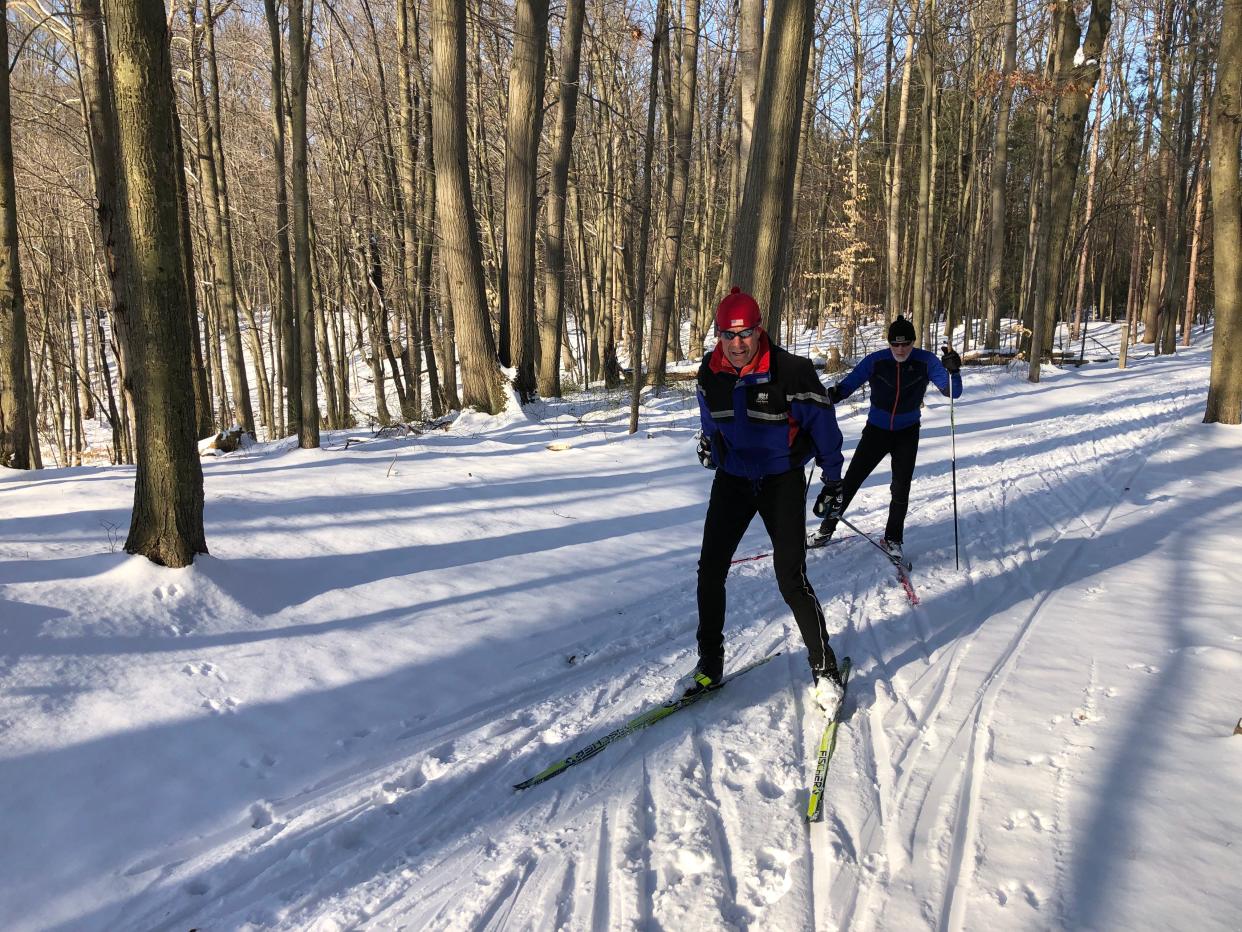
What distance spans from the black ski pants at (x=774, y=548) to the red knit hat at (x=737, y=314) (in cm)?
78

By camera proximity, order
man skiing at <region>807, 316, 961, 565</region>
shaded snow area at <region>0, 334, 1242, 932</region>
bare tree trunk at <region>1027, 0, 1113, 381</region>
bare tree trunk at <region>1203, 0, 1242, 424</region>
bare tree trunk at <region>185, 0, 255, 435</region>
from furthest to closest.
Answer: bare tree trunk at <region>1027, 0, 1113, 381</region> → bare tree trunk at <region>185, 0, 255, 435</region> → bare tree trunk at <region>1203, 0, 1242, 424</region> → man skiing at <region>807, 316, 961, 565</region> → shaded snow area at <region>0, 334, 1242, 932</region>

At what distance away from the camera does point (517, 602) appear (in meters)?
5.60

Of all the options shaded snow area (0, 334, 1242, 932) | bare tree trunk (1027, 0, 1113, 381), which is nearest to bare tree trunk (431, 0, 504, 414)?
shaded snow area (0, 334, 1242, 932)

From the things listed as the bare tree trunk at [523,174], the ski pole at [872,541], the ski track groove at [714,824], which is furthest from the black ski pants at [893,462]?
the bare tree trunk at [523,174]

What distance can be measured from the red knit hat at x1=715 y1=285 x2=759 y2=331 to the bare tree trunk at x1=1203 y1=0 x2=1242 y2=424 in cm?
1063

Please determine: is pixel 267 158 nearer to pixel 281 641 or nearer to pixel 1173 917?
pixel 281 641

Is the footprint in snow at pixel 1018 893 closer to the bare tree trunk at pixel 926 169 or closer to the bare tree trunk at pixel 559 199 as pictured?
the bare tree trunk at pixel 559 199

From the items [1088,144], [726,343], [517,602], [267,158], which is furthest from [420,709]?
[1088,144]

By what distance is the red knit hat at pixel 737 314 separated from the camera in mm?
3799

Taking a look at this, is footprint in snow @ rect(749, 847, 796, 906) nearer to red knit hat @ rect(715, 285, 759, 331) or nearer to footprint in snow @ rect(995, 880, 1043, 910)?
footprint in snow @ rect(995, 880, 1043, 910)

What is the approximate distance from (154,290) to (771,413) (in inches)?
145

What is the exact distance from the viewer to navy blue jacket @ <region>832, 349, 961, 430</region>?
668 centimetres

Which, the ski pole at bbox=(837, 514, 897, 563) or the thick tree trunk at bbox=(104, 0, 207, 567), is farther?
the ski pole at bbox=(837, 514, 897, 563)

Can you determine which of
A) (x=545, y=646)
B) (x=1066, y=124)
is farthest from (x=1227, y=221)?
(x=545, y=646)
